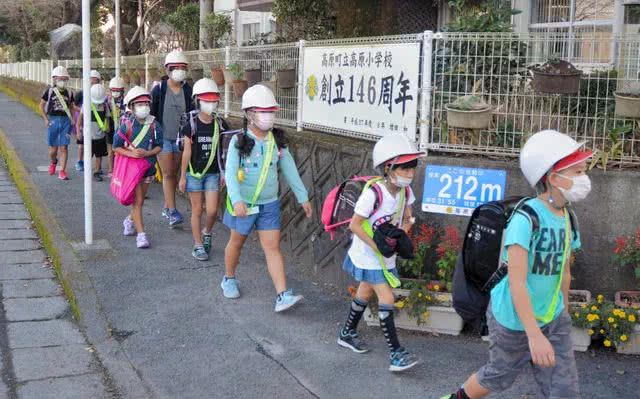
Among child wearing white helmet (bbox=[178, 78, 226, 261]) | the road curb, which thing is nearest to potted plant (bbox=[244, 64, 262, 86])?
child wearing white helmet (bbox=[178, 78, 226, 261])

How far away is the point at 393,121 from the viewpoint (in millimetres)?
6332

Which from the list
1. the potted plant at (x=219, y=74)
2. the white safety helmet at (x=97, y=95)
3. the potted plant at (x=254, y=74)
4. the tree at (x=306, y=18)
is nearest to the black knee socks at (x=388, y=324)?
the potted plant at (x=254, y=74)

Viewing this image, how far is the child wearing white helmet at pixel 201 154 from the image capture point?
7.35 metres

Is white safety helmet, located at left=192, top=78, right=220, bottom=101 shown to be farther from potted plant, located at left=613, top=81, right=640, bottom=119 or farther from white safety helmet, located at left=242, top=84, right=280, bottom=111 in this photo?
potted plant, located at left=613, top=81, right=640, bottom=119

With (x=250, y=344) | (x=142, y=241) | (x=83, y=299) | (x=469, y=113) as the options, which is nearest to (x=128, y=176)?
(x=142, y=241)

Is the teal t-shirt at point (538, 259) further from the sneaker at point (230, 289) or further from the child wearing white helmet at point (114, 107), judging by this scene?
the child wearing white helmet at point (114, 107)

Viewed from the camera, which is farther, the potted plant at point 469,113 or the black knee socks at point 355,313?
the potted plant at point 469,113

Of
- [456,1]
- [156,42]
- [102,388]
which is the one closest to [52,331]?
[102,388]

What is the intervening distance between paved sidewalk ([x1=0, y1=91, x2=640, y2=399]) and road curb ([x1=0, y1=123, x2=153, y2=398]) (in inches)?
2.9

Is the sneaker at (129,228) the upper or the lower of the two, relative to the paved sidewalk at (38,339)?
upper

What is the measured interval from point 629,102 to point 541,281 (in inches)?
93.0

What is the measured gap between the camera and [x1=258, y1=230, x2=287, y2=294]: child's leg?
5.98 metres

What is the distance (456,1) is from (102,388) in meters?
4.58

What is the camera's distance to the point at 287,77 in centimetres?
804
